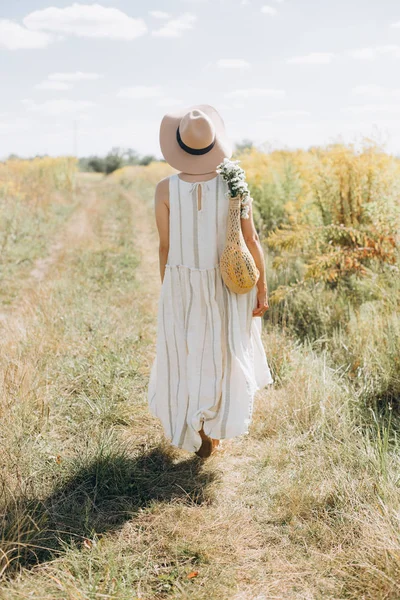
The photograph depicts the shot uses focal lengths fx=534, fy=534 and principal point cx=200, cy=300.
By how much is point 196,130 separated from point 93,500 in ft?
6.30

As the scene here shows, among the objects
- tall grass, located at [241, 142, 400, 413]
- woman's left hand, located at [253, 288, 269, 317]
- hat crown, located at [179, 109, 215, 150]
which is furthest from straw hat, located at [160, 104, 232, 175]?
tall grass, located at [241, 142, 400, 413]

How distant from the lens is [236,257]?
104 inches

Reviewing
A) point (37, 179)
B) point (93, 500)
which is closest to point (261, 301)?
point (93, 500)

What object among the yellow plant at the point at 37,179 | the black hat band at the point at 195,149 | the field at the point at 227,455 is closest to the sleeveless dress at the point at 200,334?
the black hat band at the point at 195,149

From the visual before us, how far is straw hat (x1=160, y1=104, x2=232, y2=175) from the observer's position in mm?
2582

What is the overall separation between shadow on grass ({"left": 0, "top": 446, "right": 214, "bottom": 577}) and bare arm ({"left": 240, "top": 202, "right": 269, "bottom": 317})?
1.01m

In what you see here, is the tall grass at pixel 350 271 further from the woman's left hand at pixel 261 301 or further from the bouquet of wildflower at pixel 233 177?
the bouquet of wildflower at pixel 233 177

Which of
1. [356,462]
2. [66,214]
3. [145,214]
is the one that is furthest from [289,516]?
[66,214]

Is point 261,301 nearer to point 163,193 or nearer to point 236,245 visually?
point 236,245

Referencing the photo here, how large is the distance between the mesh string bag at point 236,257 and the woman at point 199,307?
0.09m

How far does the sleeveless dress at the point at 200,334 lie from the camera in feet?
9.02

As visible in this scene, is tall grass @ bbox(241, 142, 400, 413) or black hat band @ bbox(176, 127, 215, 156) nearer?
black hat band @ bbox(176, 127, 215, 156)

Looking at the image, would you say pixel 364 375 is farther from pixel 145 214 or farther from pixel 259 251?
pixel 145 214

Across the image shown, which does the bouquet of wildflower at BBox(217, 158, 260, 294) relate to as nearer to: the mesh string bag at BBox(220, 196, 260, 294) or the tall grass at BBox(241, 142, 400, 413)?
the mesh string bag at BBox(220, 196, 260, 294)
